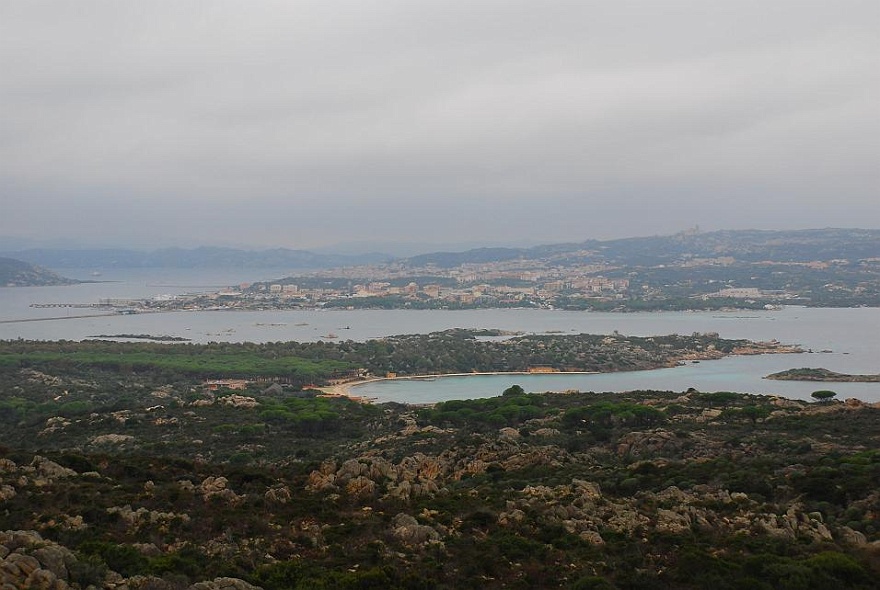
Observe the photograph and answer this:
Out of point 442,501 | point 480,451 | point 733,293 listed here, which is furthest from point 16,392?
point 733,293

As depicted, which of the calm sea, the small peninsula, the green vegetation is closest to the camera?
the green vegetation

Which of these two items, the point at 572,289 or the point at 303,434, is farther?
the point at 572,289

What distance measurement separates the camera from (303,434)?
31641 mm

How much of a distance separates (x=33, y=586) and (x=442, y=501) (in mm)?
8115

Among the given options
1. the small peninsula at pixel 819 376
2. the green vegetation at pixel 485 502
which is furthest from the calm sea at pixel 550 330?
the green vegetation at pixel 485 502

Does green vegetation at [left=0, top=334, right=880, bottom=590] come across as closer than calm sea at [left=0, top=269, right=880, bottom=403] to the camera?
Yes

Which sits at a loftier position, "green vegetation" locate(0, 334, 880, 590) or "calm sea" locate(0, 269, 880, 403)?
"green vegetation" locate(0, 334, 880, 590)

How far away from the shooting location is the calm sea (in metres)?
55.4

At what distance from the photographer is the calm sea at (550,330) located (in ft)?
182

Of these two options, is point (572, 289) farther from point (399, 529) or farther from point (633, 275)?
point (399, 529)

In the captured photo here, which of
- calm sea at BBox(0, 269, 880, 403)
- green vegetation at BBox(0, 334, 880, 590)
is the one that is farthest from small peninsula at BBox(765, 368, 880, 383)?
green vegetation at BBox(0, 334, 880, 590)

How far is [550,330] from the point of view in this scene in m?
94.3

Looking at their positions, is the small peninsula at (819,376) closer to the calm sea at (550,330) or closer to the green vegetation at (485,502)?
the calm sea at (550,330)

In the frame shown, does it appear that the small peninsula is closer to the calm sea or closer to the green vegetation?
the calm sea
